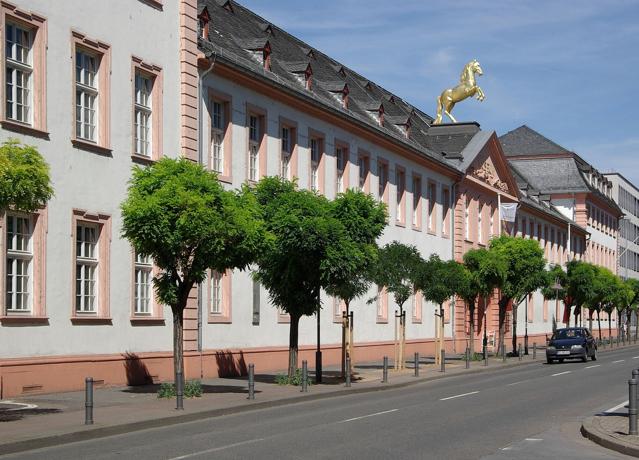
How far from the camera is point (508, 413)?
2019 centimetres

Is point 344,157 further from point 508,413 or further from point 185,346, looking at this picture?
point 508,413

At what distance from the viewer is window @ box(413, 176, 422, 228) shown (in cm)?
Result: 5028

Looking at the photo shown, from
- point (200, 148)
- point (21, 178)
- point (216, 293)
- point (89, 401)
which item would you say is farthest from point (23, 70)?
point (216, 293)

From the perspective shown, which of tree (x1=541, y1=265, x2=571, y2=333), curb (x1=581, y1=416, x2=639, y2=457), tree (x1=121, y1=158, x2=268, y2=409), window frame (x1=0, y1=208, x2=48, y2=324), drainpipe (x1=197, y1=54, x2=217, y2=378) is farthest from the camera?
tree (x1=541, y1=265, x2=571, y2=333)

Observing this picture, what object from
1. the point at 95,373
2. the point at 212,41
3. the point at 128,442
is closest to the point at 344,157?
the point at 212,41

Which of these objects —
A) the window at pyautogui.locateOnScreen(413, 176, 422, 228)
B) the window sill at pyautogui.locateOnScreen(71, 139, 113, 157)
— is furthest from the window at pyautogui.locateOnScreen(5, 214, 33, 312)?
the window at pyautogui.locateOnScreen(413, 176, 422, 228)

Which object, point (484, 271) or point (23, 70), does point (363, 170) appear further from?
point (23, 70)

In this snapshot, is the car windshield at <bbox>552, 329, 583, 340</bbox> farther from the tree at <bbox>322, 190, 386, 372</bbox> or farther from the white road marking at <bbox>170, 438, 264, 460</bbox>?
the white road marking at <bbox>170, 438, 264, 460</bbox>

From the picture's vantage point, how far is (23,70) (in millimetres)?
23250

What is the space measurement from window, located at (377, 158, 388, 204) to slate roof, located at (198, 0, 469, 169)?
1182 millimetres

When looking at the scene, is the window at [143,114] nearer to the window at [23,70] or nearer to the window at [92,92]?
the window at [92,92]

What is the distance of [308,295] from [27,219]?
24.8 ft

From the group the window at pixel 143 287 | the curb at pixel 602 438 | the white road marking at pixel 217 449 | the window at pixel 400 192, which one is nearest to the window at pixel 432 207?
the window at pixel 400 192

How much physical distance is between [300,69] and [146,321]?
14785 millimetres
